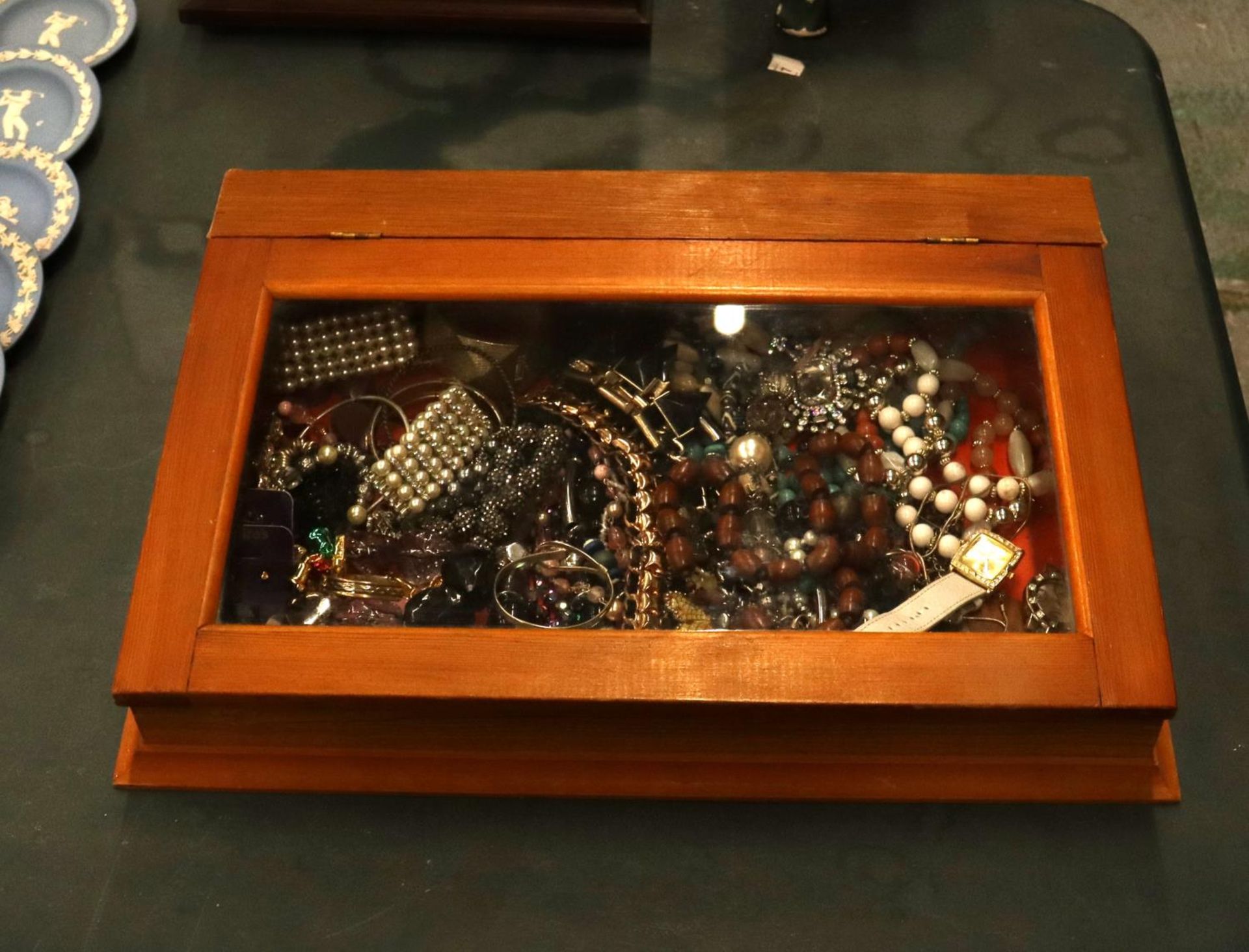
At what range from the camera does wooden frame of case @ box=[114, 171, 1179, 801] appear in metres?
0.97

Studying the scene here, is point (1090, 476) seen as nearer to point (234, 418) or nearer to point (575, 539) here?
point (575, 539)

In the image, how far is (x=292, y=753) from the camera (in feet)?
3.53

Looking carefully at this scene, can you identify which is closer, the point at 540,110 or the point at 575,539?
the point at 575,539

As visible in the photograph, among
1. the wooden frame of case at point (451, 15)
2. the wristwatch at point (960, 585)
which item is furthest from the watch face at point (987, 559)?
the wooden frame of case at point (451, 15)

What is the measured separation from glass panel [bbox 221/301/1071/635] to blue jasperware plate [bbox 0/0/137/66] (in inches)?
29.1

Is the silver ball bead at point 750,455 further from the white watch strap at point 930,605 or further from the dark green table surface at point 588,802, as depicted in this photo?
the dark green table surface at point 588,802

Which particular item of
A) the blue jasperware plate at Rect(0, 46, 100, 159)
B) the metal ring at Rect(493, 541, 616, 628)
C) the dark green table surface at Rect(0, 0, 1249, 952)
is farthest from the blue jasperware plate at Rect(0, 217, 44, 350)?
the metal ring at Rect(493, 541, 616, 628)

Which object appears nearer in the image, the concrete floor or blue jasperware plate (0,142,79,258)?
blue jasperware plate (0,142,79,258)

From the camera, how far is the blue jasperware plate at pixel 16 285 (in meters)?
1.37

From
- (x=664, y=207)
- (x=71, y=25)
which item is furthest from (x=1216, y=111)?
(x=71, y=25)

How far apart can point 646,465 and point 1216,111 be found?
1419 mm

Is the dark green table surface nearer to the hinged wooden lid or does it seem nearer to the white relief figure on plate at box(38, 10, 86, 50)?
the white relief figure on plate at box(38, 10, 86, 50)

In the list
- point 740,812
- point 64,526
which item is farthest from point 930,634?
point 64,526

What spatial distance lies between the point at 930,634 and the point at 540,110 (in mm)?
941
